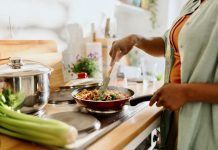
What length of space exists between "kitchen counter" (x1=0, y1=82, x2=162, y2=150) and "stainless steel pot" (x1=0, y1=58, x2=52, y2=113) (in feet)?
0.47

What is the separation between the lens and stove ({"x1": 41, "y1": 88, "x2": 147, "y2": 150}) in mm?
708

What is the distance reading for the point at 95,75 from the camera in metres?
1.51

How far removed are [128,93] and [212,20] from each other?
0.46 meters

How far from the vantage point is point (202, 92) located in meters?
0.74

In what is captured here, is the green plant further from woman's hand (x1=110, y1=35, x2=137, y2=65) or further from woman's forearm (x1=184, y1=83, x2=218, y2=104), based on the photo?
woman's forearm (x1=184, y1=83, x2=218, y2=104)

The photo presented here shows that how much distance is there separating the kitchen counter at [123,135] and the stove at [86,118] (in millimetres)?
18

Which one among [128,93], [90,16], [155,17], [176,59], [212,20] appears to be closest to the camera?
[212,20]

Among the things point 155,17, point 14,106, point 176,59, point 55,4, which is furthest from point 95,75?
point 155,17

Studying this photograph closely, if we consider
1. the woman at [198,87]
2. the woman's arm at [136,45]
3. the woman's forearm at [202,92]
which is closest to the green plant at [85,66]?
the woman's arm at [136,45]

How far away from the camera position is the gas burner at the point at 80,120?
2.52 ft

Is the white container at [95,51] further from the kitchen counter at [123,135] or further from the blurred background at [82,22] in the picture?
the kitchen counter at [123,135]

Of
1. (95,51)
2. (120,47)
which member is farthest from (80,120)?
(95,51)

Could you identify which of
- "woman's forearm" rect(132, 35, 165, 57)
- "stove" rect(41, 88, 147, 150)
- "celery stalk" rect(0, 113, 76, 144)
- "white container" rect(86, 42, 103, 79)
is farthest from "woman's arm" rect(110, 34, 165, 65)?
"celery stalk" rect(0, 113, 76, 144)

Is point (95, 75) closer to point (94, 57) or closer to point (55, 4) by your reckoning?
point (94, 57)
